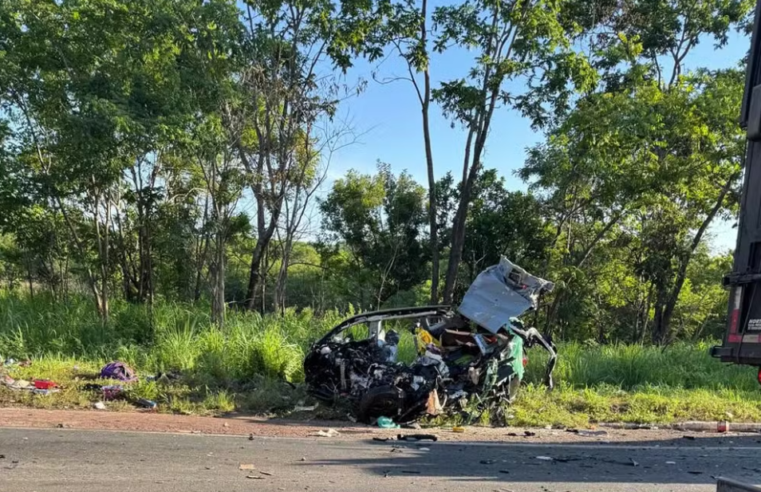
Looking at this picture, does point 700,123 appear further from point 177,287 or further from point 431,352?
point 177,287

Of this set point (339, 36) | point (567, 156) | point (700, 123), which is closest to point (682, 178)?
point (700, 123)

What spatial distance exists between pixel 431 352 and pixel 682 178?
1141 cm

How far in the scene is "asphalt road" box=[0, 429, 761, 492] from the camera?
16.9 ft

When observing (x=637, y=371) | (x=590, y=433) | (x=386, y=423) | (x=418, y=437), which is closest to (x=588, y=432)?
(x=590, y=433)

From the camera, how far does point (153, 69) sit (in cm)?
1177

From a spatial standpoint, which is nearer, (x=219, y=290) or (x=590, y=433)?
(x=590, y=433)

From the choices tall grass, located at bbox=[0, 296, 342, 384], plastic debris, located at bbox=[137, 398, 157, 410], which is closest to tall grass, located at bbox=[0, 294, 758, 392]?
tall grass, located at bbox=[0, 296, 342, 384]

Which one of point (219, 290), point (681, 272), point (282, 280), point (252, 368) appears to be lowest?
point (252, 368)

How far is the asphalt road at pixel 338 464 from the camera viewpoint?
203 inches

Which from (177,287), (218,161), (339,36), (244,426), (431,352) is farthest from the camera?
(177,287)

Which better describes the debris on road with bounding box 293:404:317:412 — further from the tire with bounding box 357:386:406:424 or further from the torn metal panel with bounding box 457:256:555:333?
the torn metal panel with bounding box 457:256:555:333

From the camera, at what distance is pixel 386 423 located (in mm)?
8227

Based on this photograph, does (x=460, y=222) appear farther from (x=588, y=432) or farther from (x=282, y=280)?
(x=588, y=432)

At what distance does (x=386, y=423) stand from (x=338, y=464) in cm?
235
